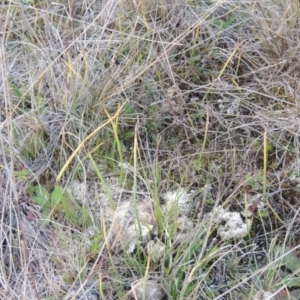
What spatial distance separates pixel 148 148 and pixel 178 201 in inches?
7.6

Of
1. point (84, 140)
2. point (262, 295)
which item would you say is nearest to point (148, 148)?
point (84, 140)

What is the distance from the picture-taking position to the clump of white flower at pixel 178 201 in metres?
1.18

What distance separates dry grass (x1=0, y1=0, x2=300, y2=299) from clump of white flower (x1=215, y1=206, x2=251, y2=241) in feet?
0.05

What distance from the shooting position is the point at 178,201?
122cm

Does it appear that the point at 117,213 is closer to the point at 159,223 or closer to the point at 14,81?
the point at 159,223

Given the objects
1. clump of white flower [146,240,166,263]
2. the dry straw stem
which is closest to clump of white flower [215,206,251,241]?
clump of white flower [146,240,166,263]

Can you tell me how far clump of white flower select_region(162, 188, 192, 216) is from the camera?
1185mm

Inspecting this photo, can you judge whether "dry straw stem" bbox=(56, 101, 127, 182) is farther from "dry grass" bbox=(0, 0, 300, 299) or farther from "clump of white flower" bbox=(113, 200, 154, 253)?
"clump of white flower" bbox=(113, 200, 154, 253)

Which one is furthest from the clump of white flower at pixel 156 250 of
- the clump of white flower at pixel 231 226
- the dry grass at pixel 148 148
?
the clump of white flower at pixel 231 226

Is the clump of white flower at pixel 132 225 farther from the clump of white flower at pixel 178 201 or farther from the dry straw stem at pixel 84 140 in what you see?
the dry straw stem at pixel 84 140

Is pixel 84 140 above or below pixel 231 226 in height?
above

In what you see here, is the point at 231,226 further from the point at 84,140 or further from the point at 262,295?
the point at 84,140

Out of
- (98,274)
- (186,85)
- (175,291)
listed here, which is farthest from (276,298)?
(186,85)

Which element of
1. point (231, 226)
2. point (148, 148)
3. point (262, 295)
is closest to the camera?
point (262, 295)
